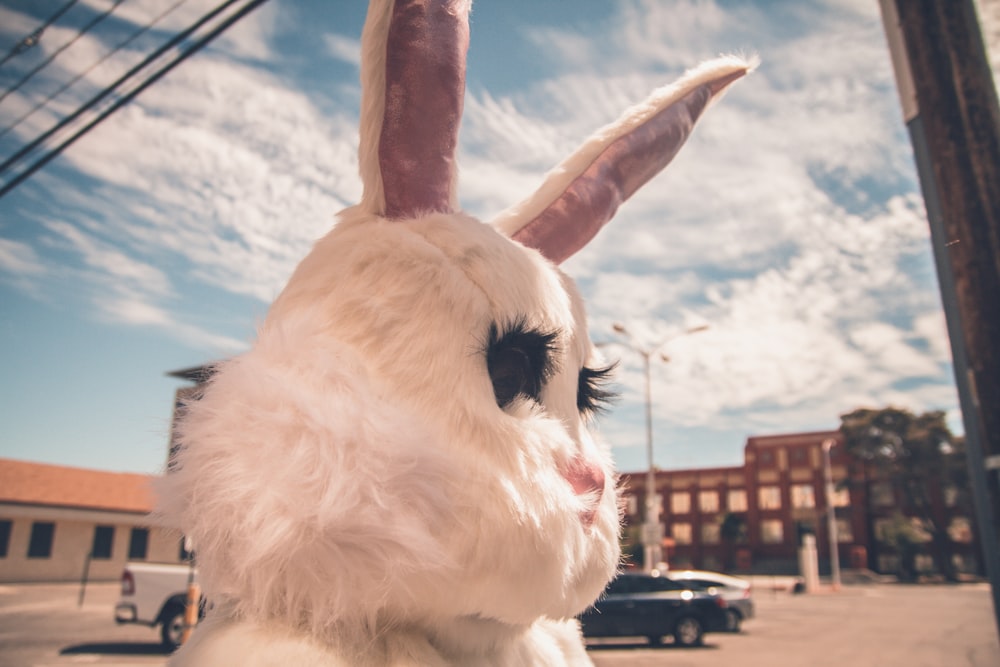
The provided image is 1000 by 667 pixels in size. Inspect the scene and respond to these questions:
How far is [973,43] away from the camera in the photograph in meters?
1.83

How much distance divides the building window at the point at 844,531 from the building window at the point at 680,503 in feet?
29.4

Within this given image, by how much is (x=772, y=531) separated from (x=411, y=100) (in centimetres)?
4598

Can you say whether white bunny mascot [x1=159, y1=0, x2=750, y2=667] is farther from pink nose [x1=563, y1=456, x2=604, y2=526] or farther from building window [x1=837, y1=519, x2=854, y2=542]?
building window [x1=837, y1=519, x2=854, y2=542]

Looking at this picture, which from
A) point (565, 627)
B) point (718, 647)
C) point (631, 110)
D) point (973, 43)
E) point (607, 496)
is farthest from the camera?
point (718, 647)

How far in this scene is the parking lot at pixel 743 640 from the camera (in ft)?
28.3

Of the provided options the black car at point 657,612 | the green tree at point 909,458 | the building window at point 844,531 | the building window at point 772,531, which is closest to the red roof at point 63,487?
the black car at point 657,612

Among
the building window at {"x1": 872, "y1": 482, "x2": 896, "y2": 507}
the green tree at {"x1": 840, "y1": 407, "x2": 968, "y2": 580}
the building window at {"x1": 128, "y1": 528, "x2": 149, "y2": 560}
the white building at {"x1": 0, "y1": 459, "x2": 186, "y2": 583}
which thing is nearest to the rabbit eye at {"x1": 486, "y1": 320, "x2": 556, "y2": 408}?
the white building at {"x1": 0, "y1": 459, "x2": 186, "y2": 583}

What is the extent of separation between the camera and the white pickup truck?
8781 millimetres

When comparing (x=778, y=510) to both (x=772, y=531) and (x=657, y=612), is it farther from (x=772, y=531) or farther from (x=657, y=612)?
(x=657, y=612)

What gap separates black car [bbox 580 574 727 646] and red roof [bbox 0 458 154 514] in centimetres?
1348

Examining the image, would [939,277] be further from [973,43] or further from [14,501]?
[14,501]

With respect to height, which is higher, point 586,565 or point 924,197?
point 924,197

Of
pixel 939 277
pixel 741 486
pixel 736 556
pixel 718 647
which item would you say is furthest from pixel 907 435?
Result: pixel 939 277

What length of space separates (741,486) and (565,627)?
146 feet
